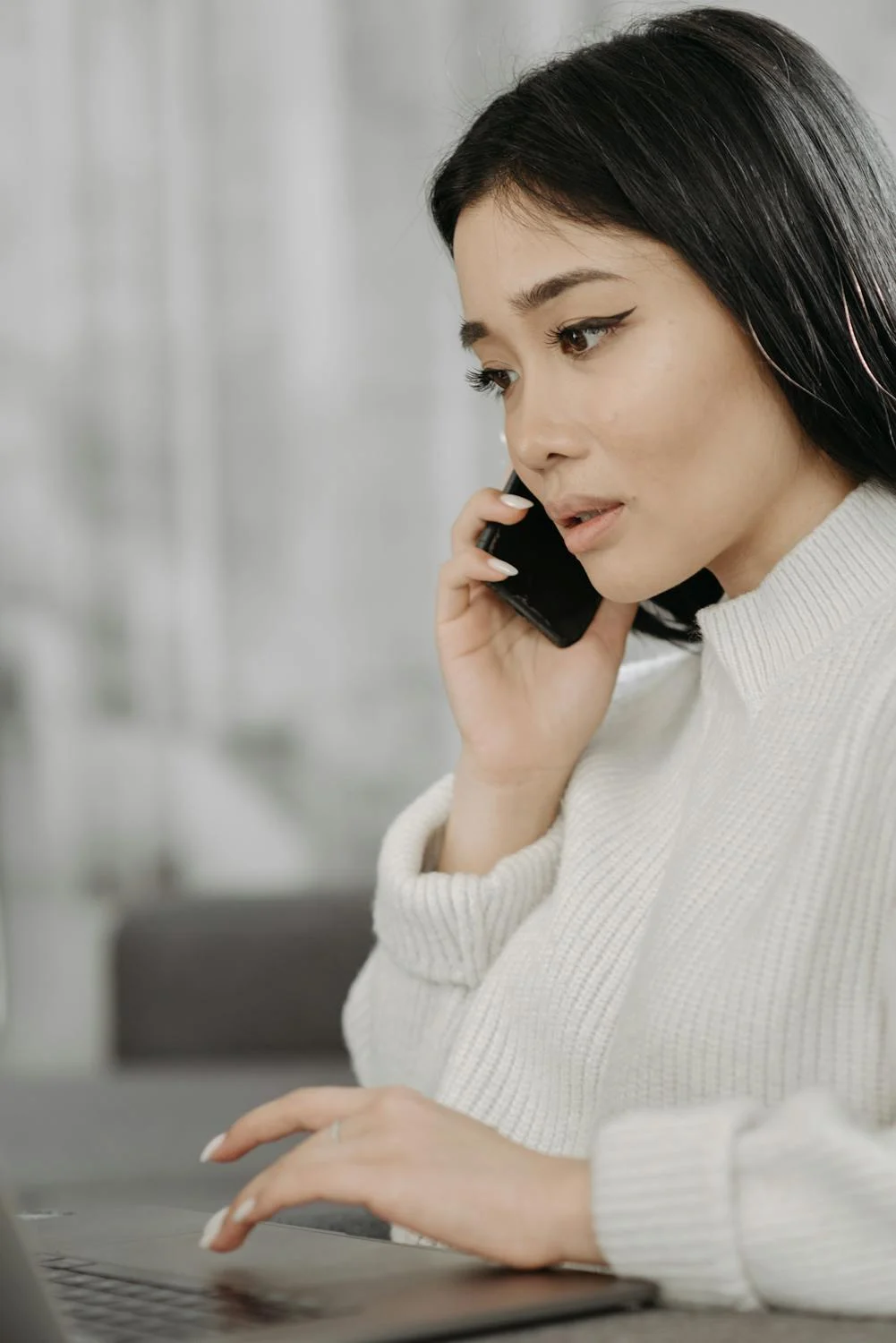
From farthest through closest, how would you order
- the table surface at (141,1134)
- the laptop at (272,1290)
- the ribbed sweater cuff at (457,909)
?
the table surface at (141,1134), the ribbed sweater cuff at (457,909), the laptop at (272,1290)

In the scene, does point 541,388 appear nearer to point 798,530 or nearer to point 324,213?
point 798,530

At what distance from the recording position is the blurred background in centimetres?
301

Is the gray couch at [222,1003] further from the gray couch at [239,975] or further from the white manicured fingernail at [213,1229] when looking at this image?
the white manicured fingernail at [213,1229]

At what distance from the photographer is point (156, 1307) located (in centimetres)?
70

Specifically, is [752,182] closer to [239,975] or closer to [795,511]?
[795,511]

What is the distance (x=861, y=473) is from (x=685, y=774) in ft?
0.82

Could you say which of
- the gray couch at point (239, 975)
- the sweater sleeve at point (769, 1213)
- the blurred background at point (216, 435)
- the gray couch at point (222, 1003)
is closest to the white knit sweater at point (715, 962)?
the sweater sleeve at point (769, 1213)

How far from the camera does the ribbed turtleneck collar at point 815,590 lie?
1.12 m

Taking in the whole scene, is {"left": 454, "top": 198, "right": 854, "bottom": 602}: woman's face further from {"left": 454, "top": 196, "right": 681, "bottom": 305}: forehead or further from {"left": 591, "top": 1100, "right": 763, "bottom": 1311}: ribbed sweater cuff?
{"left": 591, "top": 1100, "right": 763, "bottom": 1311}: ribbed sweater cuff

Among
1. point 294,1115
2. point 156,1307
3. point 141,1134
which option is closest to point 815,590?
point 294,1115

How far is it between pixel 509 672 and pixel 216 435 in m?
1.73

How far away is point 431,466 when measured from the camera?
118 inches

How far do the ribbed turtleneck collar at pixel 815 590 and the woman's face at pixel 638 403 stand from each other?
1.6 inches

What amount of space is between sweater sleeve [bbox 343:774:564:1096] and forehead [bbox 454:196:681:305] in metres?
0.45
